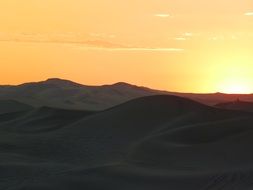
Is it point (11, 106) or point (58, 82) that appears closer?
point (11, 106)

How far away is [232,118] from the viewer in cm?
2519

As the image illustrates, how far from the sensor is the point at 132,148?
877 inches

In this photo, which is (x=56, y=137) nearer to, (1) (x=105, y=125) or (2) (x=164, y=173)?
(1) (x=105, y=125)

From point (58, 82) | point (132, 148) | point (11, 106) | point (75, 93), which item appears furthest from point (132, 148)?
point (58, 82)

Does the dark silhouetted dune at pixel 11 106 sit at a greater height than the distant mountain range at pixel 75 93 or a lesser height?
lesser

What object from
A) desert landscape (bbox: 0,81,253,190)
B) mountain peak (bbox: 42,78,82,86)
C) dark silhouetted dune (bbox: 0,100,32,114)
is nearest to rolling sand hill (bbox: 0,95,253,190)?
desert landscape (bbox: 0,81,253,190)

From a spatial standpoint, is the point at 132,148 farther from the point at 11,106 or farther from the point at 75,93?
the point at 75,93

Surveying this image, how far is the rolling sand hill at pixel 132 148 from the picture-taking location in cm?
1576

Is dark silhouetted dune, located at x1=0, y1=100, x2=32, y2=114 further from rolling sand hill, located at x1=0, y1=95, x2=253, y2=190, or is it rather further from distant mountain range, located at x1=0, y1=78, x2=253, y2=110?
distant mountain range, located at x1=0, y1=78, x2=253, y2=110

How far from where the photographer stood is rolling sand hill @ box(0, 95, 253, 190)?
15758 millimetres

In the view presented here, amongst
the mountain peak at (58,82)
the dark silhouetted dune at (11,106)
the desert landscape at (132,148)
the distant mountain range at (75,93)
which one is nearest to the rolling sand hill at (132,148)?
the desert landscape at (132,148)

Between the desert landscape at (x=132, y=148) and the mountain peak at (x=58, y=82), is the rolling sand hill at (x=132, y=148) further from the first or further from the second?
the mountain peak at (x=58, y=82)

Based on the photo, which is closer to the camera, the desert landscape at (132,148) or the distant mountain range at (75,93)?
the desert landscape at (132,148)

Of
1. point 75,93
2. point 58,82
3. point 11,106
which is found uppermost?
point 58,82
